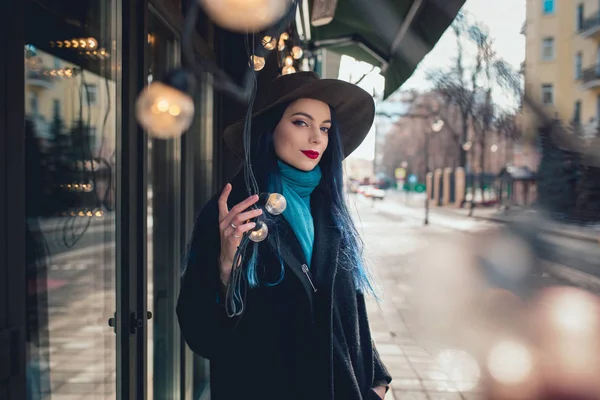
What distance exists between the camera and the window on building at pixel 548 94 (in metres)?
1.61

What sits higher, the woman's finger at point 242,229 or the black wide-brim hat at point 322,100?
the black wide-brim hat at point 322,100

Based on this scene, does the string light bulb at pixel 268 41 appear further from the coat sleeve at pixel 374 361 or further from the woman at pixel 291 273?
the coat sleeve at pixel 374 361

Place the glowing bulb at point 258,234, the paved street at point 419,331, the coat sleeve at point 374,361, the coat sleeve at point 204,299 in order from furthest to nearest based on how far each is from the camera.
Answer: the paved street at point 419,331 < the coat sleeve at point 374,361 < the coat sleeve at point 204,299 < the glowing bulb at point 258,234

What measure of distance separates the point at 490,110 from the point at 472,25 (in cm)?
58

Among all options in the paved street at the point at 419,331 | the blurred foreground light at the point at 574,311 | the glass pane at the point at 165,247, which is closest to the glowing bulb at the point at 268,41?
the paved street at the point at 419,331

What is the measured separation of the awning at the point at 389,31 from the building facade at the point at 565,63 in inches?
19.8

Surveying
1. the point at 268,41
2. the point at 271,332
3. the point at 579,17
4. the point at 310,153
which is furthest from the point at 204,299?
the point at 579,17

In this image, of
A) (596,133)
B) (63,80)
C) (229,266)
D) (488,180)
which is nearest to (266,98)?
(229,266)

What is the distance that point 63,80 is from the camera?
159cm

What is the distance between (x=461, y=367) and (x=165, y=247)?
111 inches

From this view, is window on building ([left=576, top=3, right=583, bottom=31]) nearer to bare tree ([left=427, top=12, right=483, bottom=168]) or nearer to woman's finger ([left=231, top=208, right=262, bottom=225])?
bare tree ([left=427, top=12, right=483, bottom=168])

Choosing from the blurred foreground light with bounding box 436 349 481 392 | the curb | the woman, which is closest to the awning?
the woman

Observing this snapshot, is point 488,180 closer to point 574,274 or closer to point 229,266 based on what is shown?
point 574,274

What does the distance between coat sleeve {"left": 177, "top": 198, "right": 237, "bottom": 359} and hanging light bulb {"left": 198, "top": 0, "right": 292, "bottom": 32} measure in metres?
0.53
